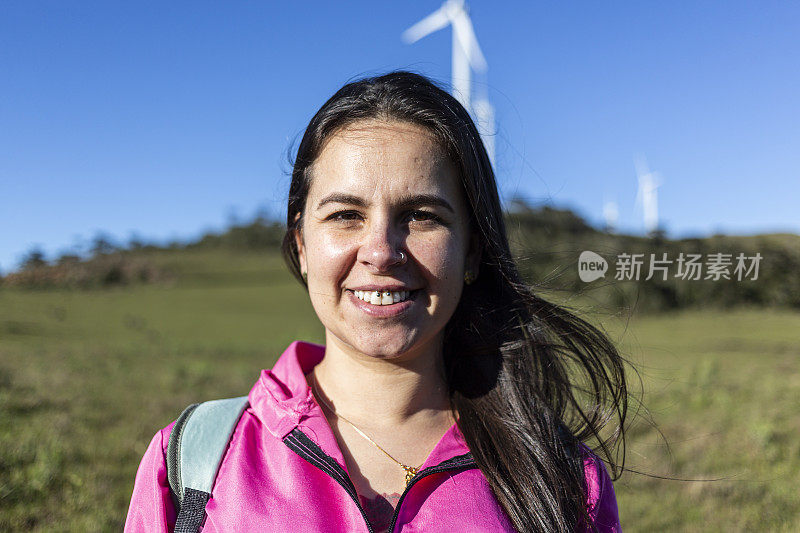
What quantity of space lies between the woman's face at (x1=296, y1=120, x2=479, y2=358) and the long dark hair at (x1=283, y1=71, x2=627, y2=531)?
0.14m

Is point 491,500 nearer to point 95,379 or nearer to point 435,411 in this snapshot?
point 435,411

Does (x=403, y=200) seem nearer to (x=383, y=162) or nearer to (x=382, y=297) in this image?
(x=383, y=162)

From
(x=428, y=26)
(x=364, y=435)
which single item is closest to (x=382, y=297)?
(x=364, y=435)

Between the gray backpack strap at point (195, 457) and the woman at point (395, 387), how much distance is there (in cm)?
4

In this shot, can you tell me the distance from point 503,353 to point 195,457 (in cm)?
136

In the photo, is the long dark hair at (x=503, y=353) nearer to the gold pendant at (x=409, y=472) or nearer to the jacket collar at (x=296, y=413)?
the jacket collar at (x=296, y=413)

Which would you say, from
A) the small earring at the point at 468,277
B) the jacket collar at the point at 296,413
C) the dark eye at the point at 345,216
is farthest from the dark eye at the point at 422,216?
the jacket collar at the point at 296,413

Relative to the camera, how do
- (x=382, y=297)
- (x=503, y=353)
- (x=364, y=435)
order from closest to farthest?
(x=382, y=297), (x=364, y=435), (x=503, y=353)

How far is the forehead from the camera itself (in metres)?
2.18

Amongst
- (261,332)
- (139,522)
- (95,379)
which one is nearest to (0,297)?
(95,379)

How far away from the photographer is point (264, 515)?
6.57ft

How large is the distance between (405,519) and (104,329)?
19.0 meters

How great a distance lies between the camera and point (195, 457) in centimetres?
→ 211

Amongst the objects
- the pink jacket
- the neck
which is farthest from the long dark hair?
the neck
